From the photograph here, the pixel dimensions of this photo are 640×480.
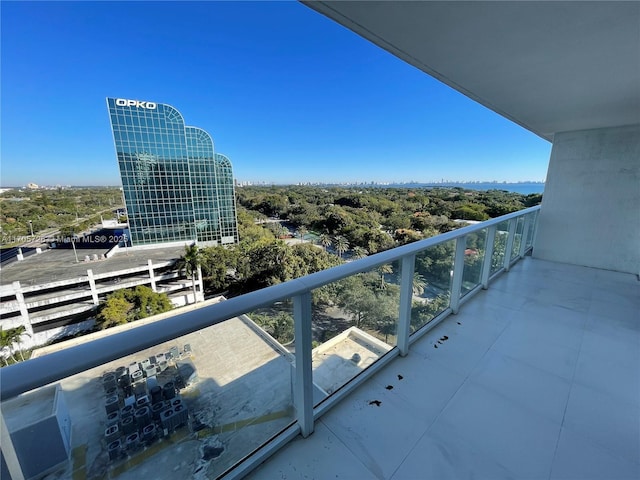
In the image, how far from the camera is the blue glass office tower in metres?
20.9

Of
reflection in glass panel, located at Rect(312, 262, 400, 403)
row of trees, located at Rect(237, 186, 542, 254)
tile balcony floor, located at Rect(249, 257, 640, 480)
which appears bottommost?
row of trees, located at Rect(237, 186, 542, 254)

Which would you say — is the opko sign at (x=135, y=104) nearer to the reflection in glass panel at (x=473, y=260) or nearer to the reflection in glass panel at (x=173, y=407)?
the reflection in glass panel at (x=473, y=260)

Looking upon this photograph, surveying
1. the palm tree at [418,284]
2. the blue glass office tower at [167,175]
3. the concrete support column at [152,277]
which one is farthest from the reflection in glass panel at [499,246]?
the blue glass office tower at [167,175]

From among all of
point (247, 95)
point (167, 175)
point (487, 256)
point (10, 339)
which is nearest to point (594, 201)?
point (487, 256)

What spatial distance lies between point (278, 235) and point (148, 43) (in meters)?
20.9

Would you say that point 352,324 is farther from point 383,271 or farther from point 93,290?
point 93,290

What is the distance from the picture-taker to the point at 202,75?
63.2 ft

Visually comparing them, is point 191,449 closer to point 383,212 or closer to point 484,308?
point 484,308

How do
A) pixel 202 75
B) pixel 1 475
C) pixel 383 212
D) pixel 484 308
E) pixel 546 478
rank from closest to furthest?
pixel 1 475 → pixel 546 478 → pixel 484 308 → pixel 202 75 → pixel 383 212

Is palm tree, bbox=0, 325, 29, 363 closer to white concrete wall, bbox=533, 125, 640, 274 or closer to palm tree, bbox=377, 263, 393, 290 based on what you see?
palm tree, bbox=377, 263, 393, 290

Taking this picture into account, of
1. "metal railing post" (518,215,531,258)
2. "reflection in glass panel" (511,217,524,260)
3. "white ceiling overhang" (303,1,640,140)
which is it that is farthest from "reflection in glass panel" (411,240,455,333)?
"metal railing post" (518,215,531,258)

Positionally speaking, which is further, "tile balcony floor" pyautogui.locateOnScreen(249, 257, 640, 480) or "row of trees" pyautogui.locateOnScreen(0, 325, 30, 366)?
"row of trees" pyautogui.locateOnScreen(0, 325, 30, 366)

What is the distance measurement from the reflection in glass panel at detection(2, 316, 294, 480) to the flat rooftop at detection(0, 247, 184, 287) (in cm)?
2104

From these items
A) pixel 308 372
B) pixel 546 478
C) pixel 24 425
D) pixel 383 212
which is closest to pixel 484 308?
pixel 546 478
